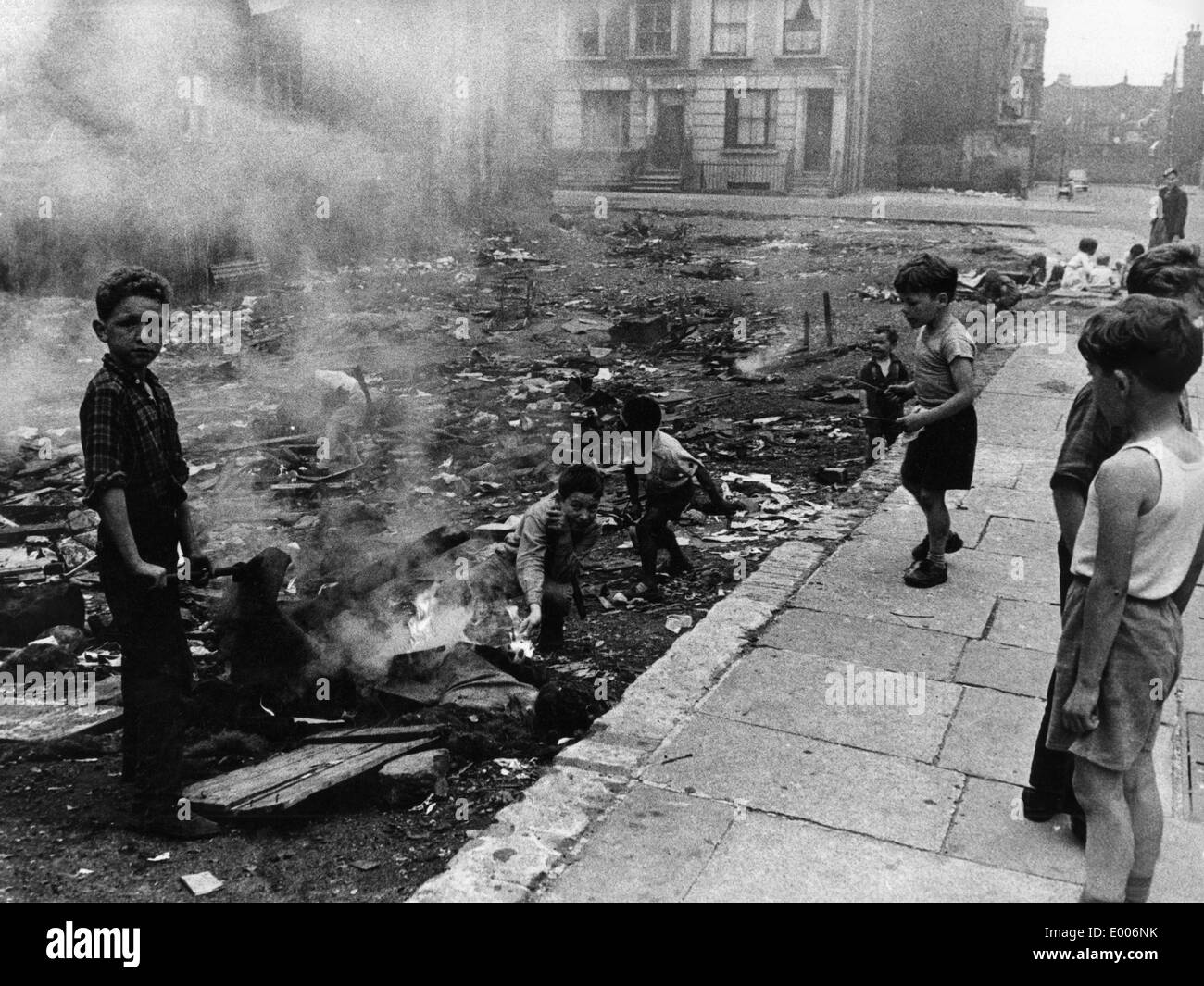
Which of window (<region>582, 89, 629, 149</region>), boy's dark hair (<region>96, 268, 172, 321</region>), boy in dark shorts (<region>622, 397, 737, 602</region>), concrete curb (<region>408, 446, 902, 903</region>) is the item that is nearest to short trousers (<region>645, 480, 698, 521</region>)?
boy in dark shorts (<region>622, 397, 737, 602</region>)

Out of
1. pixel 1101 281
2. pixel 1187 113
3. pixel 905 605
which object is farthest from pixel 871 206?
pixel 1187 113

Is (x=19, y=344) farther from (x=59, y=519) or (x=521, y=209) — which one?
(x=521, y=209)

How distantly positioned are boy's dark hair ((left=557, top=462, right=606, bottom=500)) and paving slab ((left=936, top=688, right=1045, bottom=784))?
170 centimetres

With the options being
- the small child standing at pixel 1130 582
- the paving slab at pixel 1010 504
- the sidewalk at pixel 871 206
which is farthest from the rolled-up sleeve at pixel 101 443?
the sidewalk at pixel 871 206

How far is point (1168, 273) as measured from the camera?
3.37m

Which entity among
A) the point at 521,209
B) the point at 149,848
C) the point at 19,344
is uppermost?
the point at 521,209

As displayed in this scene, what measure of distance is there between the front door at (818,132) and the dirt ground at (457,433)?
42.6ft

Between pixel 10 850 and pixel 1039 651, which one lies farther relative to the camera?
pixel 1039 651

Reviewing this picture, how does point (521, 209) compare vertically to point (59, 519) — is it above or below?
above

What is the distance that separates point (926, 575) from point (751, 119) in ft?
95.3

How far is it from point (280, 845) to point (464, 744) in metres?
0.75

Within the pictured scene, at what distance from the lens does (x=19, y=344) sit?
10430 mm
